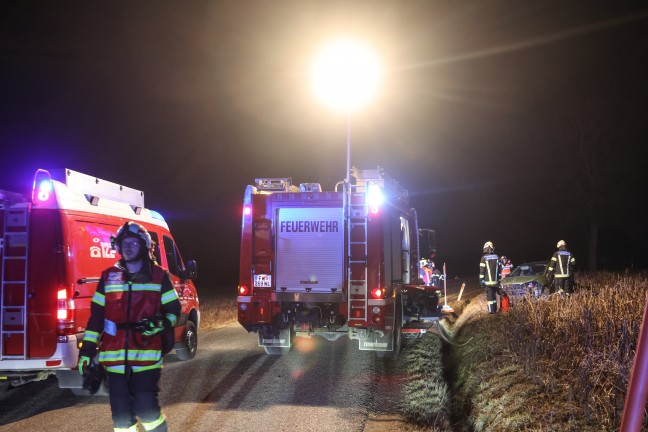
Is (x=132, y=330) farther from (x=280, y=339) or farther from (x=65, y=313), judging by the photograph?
(x=280, y=339)

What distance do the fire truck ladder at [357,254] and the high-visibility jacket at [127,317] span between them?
4.73 m

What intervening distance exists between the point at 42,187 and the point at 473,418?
210 inches

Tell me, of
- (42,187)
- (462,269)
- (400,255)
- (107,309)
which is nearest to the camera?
(107,309)

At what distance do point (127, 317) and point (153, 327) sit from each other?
201mm

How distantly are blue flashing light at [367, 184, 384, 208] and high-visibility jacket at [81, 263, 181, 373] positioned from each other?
198 inches

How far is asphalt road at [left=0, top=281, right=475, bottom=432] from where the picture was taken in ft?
19.2

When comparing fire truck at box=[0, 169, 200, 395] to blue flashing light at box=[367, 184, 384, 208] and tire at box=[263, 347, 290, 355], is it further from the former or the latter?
blue flashing light at box=[367, 184, 384, 208]

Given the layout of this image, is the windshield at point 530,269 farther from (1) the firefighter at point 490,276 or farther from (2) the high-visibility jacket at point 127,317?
(2) the high-visibility jacket at point 127,317

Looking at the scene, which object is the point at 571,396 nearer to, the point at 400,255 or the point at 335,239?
the point at 335,239

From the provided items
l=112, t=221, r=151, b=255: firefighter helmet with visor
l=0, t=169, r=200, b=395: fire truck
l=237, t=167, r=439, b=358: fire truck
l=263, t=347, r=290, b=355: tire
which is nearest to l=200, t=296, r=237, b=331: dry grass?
l=263, t=347, r=290, b=355: tire

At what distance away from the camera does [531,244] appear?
75688 mm

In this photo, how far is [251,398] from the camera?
6.82 meters

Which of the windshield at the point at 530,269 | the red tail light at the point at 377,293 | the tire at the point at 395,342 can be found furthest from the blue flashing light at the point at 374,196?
the windshield at the point at 530,269

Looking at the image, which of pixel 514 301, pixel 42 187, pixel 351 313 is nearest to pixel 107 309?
pixel 42 187
